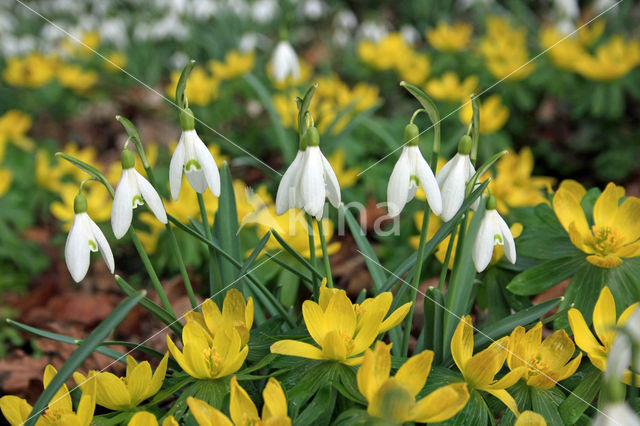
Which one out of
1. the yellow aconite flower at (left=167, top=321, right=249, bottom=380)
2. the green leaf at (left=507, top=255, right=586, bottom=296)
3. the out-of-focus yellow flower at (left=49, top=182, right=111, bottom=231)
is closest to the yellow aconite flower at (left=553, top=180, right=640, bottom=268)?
the green leaf at (left=507, top=255, right=586, bottom=296)

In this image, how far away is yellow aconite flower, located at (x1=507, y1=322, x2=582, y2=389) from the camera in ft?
3.15

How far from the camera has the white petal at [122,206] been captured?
999 mm

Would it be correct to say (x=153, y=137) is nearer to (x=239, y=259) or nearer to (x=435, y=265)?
(x=435, y=265)

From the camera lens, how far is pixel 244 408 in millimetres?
873

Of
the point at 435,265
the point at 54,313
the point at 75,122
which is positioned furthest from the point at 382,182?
the point at 75,122

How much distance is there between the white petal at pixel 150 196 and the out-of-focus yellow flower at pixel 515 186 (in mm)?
998

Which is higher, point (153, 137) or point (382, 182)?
point (382, 182)

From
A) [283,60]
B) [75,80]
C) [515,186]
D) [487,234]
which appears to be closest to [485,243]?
[487,234]

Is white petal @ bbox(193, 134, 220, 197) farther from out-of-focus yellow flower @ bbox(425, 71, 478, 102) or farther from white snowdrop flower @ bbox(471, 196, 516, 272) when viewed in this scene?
out-of-focus yellow flower @ bbox(425, 71, 478, 102)

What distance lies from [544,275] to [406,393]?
61 centimetres

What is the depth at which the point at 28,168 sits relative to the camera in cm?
271

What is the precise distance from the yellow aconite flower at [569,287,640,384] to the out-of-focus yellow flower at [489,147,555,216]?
0.67 metres

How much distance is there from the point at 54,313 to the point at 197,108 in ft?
4.63

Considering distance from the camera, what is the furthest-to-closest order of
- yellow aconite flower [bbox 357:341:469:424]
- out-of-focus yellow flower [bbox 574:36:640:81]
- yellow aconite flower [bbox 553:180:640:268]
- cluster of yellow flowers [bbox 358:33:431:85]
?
cluster of yellow flowers [bbox 358:33:431:85]
out-of-focus yellow flower [bbox 574:36:640:81]
yellow aconite flower [bbox 553:180:640:268]
yellow aconite flower [bbox 357:341:469:424]
